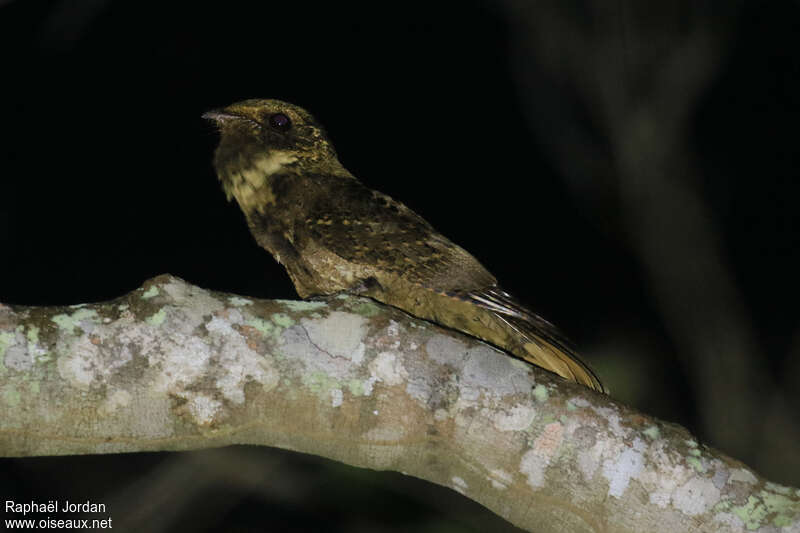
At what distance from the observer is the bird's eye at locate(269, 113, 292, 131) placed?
349 centimetres

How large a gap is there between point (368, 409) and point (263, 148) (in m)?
1.90

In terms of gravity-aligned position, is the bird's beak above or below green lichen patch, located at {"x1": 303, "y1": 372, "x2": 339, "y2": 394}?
above

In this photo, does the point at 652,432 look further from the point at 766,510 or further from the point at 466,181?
the point at 466,181

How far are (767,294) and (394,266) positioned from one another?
5753 mm

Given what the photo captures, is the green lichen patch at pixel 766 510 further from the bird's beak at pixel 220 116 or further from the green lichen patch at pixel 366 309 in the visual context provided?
the bird's beak at pixel 220 116

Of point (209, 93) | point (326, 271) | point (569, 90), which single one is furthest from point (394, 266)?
point (209, 93)

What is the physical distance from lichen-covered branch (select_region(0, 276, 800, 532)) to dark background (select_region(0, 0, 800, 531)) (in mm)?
2170

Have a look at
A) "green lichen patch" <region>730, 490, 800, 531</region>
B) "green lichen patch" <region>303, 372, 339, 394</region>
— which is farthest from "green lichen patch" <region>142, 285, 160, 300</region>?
"green lichen patch" <region>730, 490, 800, 531</region>

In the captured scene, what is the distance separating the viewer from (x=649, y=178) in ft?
15.3

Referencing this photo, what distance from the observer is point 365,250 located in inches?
120

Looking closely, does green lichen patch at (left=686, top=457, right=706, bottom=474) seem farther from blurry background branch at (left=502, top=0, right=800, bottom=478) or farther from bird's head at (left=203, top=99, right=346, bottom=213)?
blurry background branch at (left=502, top=0, right=800, bottom=478)

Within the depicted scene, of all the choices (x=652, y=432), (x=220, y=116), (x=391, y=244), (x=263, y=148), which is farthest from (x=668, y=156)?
(x=652, y=432)

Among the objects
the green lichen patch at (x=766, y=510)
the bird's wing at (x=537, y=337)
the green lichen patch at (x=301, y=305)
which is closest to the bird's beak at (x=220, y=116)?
the bird's wing at (x=537, y=337)

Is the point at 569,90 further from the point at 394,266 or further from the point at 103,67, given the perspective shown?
the point at 103,67
